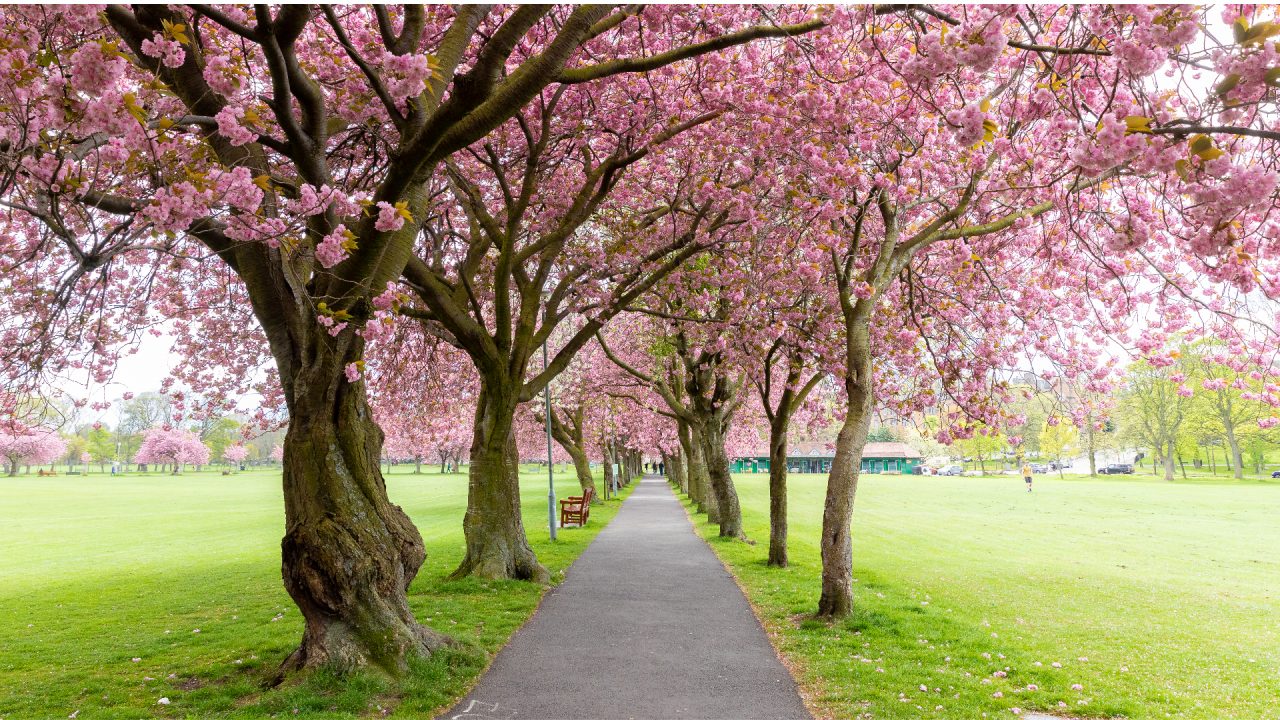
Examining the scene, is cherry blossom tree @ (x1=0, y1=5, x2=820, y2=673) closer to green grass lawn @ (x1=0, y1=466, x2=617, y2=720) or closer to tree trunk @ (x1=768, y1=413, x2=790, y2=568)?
green grass lawn @ (x1=0, y1=466, x2=617, y2=720)

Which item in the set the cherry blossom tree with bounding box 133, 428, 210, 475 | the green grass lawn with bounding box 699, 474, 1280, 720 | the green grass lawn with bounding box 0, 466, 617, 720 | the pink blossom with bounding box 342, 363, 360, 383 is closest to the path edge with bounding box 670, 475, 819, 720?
the green grass lawn with bounding box 699, 474, 1280, 720

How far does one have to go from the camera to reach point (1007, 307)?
10.6 metres

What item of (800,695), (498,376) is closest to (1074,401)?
(800,695)

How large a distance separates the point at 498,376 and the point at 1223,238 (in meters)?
9.90

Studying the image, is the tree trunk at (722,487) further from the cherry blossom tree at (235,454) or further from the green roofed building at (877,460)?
the cherry blossom tree at (235,454)

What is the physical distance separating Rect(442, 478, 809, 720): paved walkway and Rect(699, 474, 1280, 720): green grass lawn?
17.3 inches

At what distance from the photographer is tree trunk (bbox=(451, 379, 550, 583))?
11953 mm

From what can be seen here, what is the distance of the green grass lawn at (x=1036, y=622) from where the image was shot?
631 centimetres

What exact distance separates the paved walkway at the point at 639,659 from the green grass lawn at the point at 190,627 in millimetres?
483

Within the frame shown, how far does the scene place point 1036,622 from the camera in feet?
34.2

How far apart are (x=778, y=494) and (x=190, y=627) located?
9.81m

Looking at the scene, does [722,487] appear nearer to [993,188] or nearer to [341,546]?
[993,188]

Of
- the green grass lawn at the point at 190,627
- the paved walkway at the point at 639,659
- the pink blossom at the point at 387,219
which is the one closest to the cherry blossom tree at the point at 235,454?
the green grass lawn at the point at 190,627

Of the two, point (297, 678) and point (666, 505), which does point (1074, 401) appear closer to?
point (297, 678)
